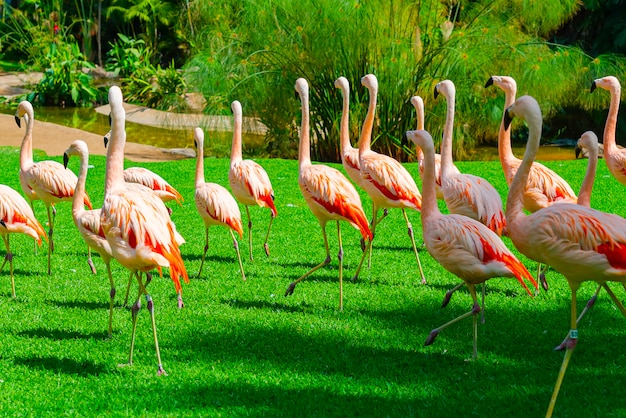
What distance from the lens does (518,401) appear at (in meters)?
3.76

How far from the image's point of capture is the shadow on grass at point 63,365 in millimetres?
4227

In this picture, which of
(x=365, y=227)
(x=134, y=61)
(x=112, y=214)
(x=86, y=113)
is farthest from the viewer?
(x=134, y=61)

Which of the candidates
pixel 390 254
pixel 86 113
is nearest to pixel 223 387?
pixel 390 254

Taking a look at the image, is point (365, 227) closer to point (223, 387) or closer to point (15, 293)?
point (223, 387)

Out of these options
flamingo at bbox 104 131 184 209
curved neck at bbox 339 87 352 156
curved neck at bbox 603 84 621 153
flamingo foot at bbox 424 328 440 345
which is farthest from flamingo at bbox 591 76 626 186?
flamingo at bbox 104 131 184 209

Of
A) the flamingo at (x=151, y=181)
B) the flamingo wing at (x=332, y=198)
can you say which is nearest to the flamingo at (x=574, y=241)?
the flamingo wing at (x=332, y=198)

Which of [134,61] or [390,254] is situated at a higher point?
[134,61]

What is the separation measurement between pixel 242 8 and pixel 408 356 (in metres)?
8.54

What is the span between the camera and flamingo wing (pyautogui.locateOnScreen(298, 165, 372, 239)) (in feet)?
18.0

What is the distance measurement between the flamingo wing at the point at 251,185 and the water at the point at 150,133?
585 centimetres

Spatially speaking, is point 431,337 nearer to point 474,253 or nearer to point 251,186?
point 474,253

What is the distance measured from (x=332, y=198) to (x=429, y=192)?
96 cm

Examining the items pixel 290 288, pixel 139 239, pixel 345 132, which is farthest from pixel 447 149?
pixel 139 239

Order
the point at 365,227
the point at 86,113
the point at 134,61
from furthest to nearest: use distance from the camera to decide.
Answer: the point at 134,61
the point at 86,113
the point at 365,227
